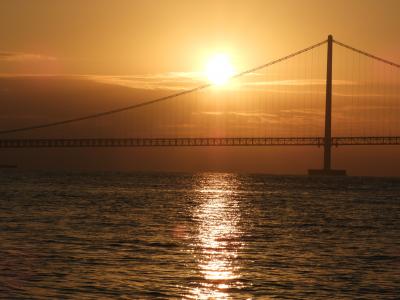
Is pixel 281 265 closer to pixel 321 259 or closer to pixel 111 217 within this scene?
pixel 321 259

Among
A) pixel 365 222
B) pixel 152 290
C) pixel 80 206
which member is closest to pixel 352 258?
pixel 152 290

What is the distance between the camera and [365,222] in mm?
36281

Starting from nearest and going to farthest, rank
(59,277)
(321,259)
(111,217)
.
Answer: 1. (59,277)
2. (321,259)
3. (111,217)

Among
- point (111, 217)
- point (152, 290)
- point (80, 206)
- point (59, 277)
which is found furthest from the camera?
point (80, 206)

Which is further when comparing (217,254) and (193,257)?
(217,254)

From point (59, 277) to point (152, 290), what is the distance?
2.23 metres

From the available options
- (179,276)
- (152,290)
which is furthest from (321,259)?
(152,290)

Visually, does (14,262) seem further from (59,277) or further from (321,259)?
(321,259)

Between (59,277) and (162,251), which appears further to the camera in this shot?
(162,251)

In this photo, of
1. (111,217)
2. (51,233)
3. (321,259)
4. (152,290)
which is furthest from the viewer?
(111,217)

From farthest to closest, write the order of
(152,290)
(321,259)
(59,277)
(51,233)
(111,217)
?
(111,217), (51,233), (321,259), (59,277), (152,290)

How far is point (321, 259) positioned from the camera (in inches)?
860

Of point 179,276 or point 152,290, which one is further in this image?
point 179,276

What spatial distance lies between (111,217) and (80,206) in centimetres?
849
